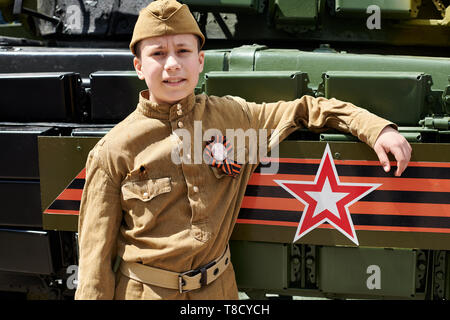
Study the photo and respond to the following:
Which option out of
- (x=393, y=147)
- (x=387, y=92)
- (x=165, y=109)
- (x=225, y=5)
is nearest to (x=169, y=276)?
(x=165, y=109)

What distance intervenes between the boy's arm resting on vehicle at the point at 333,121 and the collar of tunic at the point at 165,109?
32 centimetres

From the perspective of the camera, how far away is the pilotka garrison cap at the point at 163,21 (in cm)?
189

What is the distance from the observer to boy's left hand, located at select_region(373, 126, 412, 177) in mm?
2057

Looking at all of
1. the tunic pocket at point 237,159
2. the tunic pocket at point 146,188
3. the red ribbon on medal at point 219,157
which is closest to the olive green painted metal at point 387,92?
the tunic pocket at point 237,159

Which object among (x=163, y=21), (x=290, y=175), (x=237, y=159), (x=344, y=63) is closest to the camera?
(x=163, y=21)

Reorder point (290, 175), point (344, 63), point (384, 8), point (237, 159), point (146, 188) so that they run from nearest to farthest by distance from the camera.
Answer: point (146, 188) → point (237, 159) → point (290, 175) → point (344, 63) → point (384, 8)

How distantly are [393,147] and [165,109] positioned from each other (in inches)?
37.1

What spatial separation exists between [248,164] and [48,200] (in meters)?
1.10

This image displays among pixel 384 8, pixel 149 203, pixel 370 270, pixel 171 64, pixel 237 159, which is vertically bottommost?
pixel 370 270

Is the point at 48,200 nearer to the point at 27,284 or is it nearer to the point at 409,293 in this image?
the point at 27,284

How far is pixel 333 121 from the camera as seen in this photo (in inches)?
89.0

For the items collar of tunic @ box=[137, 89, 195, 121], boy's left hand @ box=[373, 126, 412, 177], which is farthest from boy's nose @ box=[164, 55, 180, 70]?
boy's left hand @ box=[373, 126, 412, 177]

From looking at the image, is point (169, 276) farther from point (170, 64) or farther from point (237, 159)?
point (170, 64)

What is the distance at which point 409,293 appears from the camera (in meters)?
2.54
